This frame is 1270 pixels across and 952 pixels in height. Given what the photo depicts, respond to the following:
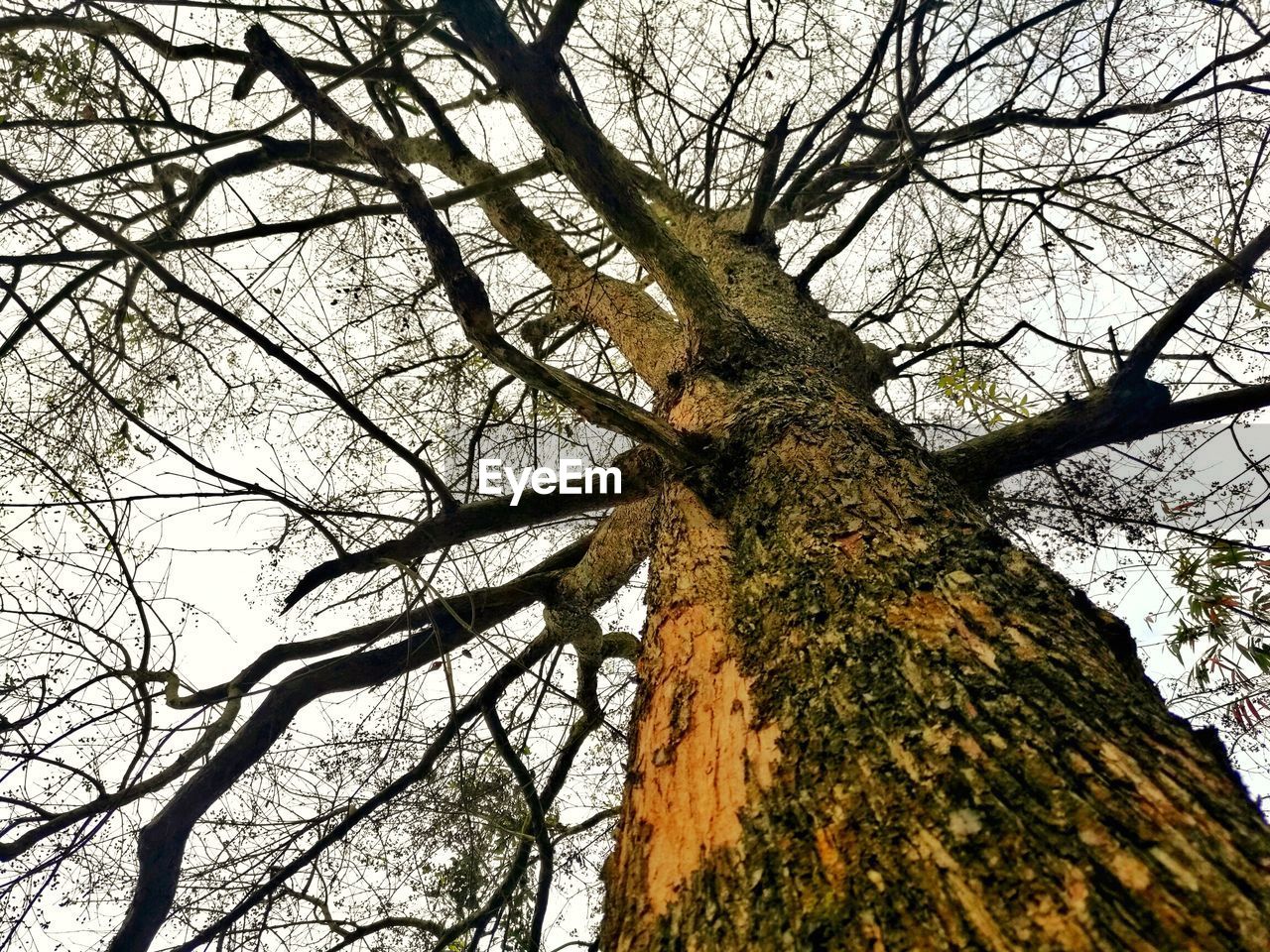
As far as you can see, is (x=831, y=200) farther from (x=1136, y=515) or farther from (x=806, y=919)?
(x=806, y=919)

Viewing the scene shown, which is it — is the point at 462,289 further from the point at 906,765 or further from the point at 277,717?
the point at 277,717

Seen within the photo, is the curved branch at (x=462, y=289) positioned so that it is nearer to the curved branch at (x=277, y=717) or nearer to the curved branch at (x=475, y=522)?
the curved branch at (x=475, y=522)

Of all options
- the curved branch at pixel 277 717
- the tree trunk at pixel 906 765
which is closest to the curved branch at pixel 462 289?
→ the tree trunk at pixel 906 765

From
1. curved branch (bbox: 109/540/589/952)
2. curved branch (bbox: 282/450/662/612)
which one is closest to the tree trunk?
curved branch (bbox: 282/450/662/612)

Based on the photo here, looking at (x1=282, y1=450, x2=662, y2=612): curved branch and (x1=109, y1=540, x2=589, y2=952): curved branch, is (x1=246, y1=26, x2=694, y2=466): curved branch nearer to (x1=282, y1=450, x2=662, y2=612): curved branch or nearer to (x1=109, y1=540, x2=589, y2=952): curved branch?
(x1=282, y1=450, x2=662, y2=612): curved branch

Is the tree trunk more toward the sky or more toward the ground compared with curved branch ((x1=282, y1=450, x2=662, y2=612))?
more toward the ground

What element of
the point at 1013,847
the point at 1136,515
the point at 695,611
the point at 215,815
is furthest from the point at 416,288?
the point at 1013,847

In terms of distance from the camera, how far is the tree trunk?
0.61 metres

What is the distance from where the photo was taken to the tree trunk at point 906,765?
607 millimetres

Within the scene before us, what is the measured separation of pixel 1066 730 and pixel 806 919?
13.8 inches

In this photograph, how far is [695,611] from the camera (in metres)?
1.31

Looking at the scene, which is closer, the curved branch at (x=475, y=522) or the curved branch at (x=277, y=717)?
the curved branch at (x=475, y=522)

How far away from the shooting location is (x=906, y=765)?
78 cm

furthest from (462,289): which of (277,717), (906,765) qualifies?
(277,717)
